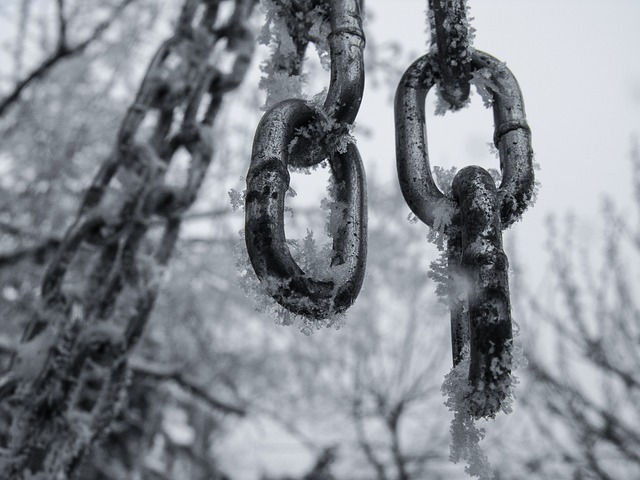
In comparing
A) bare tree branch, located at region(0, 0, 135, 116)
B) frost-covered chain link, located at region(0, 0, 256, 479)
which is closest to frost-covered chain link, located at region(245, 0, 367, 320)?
frost-covered chain link, located at region(0, 0, 256, 479)

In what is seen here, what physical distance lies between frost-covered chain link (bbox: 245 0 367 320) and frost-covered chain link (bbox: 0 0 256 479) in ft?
2.54

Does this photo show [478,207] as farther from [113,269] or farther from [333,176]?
[113,269]

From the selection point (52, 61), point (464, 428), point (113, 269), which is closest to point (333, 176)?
point (464, 428)

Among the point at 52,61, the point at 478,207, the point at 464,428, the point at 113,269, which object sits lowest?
the point at 464,428

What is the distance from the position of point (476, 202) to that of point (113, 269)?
1.02m

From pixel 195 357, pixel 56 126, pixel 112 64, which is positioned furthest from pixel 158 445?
pixel 112 64

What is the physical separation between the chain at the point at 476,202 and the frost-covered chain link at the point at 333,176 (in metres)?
0.07

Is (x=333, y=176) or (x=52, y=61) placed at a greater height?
(x=52, y=61)

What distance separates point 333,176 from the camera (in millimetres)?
722

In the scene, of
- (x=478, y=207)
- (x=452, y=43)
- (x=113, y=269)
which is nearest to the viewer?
(x=478, y=207)

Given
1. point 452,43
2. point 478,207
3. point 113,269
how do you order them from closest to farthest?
point 478,207 → point 452,43 → point 113,269

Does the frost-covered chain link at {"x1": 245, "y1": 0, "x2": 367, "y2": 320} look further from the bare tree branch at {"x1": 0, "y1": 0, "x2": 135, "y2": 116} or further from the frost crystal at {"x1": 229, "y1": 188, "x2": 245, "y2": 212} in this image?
the bare tree branch at {"x1": 0, "y1": 0, "x2": 135, "y2": 116}

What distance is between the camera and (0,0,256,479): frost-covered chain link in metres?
1.19

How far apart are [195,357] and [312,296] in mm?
8138
